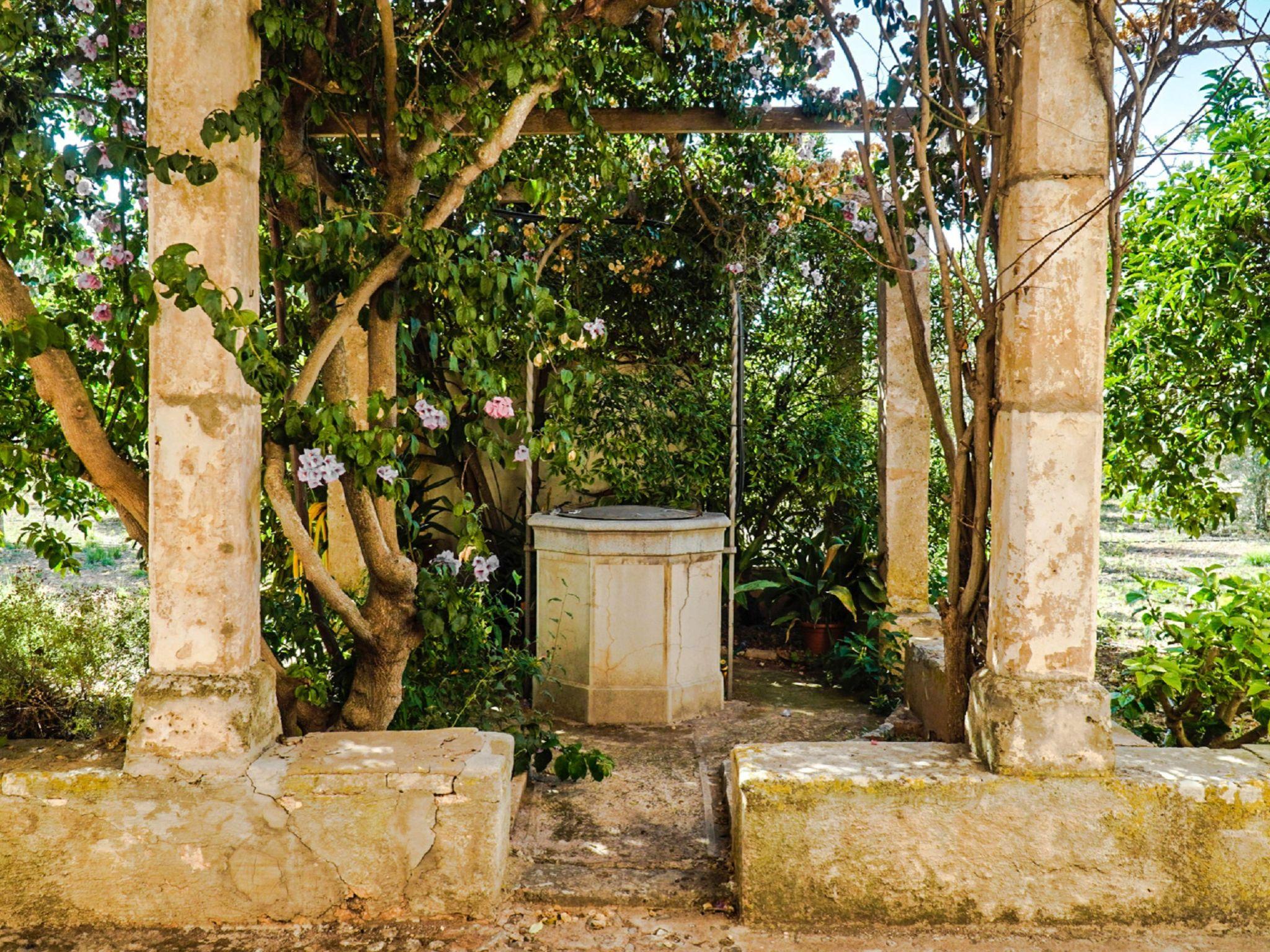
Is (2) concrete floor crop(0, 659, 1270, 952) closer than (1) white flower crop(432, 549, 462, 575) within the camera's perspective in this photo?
Yes

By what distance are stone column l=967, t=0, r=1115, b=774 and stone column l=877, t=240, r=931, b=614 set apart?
2.72 meters

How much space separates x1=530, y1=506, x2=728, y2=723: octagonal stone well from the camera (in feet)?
15.6

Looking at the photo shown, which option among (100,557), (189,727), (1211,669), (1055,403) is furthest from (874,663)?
(100,557)

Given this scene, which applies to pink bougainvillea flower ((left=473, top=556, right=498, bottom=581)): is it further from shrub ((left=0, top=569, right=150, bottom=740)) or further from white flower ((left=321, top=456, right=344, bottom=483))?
shrub ((left=0, top=569, right=150, bottom=740))

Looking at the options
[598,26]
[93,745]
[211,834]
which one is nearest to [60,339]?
[93,745]

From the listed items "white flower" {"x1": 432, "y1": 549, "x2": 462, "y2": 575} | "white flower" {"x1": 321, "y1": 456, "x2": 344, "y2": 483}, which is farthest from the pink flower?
"white flower" {"x1": 432, "y1": 549, "x2": 462, "y2": 575}

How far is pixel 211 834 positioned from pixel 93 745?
55cm

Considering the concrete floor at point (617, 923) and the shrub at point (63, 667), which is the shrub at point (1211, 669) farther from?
the shrub at point (63, 667)

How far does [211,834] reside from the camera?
264cm

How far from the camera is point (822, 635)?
6215mm

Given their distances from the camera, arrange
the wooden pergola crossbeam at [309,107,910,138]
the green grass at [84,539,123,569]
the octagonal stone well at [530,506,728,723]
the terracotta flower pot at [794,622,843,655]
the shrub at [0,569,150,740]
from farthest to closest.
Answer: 1. the green grass at [84,539,123,569]
2. the terracotta flower pot at [794,622,843,655]
3. the octagonal stone well at [530,506,728,723]
4. the wooden pergola crossbeam at [309,107,910,138]
5. the shrub at [0,569,150,740]

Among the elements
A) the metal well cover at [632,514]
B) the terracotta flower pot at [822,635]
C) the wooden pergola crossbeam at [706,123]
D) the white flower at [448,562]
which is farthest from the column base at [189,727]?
the terracotta flower pot at [822,635]

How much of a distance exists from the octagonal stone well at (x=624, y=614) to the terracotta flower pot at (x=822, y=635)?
1511 millimetres

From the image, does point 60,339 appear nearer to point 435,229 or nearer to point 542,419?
point 435,229
